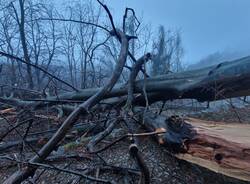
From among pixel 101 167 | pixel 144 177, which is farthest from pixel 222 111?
pixel 144 177

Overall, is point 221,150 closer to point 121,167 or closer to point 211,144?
point 211,144

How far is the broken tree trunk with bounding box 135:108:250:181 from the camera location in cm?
189

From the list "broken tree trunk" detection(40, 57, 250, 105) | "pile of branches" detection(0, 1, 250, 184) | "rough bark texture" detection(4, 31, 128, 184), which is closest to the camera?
"rough bark texture" detection(4, 31, 128, 184)

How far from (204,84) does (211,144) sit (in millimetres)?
764

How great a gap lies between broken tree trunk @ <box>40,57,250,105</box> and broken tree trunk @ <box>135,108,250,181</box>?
30 cm

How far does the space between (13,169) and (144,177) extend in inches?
70.7

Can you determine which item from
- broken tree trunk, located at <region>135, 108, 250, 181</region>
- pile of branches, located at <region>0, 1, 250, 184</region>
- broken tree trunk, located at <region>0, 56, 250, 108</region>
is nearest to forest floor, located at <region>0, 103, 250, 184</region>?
pile of branches, located at <region>0, 1, 250, 184</region>

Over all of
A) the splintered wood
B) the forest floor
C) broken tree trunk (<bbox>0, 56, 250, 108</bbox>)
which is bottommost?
the forest floor

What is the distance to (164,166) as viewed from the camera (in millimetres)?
2811

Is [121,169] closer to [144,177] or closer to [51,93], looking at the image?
[144,177]

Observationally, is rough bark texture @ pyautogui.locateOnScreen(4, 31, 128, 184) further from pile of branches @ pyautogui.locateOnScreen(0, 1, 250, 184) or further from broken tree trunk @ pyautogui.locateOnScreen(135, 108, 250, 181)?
broken tree trunk @ pyautogui.locateOnScreen(135, 108, 250, 181)

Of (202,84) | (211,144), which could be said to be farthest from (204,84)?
(211,144)

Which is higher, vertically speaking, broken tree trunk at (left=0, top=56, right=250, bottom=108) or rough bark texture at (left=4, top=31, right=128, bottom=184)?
broken tree trunk at (left=0, top=56, right=250, bottom=108)

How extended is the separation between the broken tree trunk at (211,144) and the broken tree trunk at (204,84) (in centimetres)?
30
